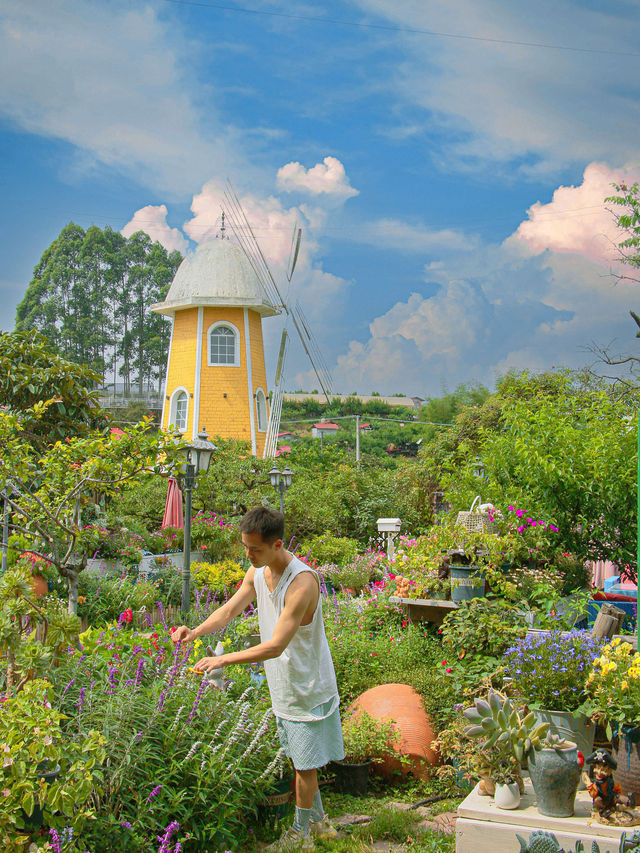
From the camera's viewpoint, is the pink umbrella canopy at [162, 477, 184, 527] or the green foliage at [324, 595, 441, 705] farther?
the pink umbrella canopy at [162, 477, 184, 527]

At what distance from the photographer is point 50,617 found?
3527 millimetres

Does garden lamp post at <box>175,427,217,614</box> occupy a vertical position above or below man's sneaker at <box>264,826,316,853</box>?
above

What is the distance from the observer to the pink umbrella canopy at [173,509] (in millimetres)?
12211

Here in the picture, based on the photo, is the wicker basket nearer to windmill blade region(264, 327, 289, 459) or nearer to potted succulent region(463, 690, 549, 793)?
potted succulent region(463, 690, 549, 793)

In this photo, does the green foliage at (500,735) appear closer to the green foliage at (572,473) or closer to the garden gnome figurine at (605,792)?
the garden gnome figurine at (605,792)

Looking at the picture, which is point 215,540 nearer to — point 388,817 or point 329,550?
point 329,550

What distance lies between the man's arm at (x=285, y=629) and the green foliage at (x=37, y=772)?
52 cm

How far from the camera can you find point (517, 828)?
9.92 feet

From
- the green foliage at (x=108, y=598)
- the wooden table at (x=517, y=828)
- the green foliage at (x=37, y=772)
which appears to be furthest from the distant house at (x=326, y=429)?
the green foliage at (x=37, y=772)

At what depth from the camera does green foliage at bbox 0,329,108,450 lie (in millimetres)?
9180

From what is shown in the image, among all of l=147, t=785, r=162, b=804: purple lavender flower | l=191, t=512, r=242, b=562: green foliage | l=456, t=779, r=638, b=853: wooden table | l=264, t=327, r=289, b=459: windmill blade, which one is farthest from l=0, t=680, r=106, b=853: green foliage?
l=264, t=327, r=289, b=459: windmill blade

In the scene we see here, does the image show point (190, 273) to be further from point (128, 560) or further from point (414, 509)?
point (128, 560)

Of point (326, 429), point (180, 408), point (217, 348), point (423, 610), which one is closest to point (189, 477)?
point (423, 610)

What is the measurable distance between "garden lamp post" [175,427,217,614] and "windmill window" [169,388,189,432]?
43.5 ft
